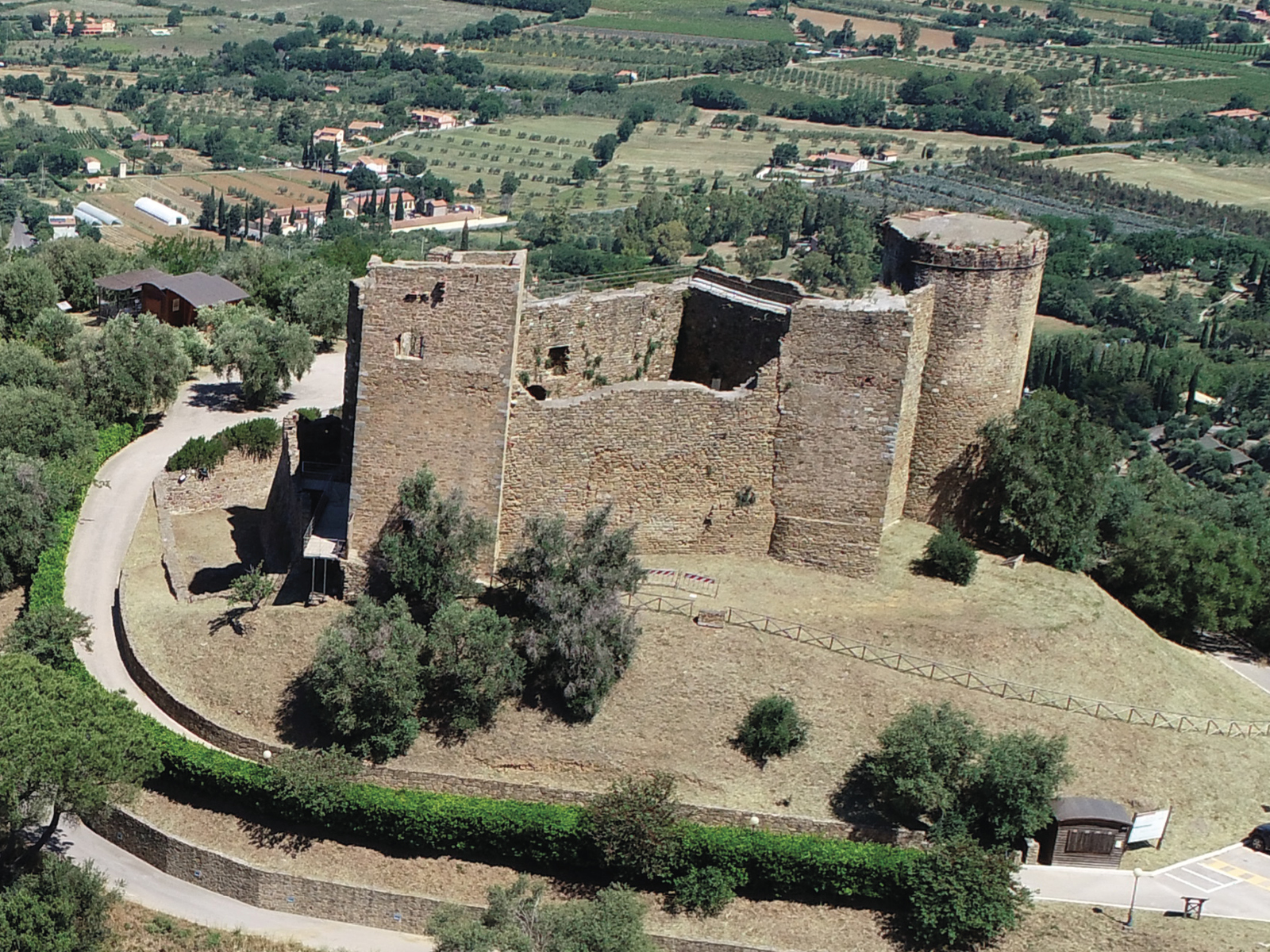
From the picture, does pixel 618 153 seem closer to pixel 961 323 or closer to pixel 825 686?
pixel 961 323

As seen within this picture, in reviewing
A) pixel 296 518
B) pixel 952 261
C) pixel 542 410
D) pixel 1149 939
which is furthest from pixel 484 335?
pixel 1149 939

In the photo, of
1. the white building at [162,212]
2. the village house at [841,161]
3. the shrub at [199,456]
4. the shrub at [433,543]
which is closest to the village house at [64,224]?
the white building at [162,212]

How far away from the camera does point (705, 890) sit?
35.7 m

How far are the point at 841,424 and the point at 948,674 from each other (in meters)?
6.46

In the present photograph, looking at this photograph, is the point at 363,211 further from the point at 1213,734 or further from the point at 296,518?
the point at 1213,734

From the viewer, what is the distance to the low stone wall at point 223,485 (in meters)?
50.3

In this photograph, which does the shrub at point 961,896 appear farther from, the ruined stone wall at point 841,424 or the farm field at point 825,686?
the ruined stone wall at point 841,424

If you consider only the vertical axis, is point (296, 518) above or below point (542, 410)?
below

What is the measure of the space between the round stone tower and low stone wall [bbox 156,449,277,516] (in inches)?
775

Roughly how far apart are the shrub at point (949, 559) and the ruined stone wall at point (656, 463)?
4.05m

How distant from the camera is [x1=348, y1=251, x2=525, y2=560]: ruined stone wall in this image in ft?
127

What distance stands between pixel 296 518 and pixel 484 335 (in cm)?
850

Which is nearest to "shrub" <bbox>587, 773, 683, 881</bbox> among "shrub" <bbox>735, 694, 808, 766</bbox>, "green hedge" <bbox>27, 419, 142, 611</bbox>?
"shrub" <bbox>735, 694, 808, 766</bbox>

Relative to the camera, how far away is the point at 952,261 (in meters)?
41.9
